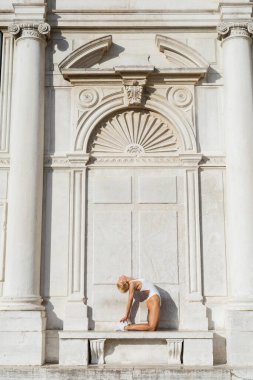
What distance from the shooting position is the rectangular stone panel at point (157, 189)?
1045 centimetres

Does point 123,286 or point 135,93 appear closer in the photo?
point 123,286

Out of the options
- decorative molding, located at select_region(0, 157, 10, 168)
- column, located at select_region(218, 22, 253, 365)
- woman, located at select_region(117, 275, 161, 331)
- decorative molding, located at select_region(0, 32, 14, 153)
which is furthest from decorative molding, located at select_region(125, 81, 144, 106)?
woman, located at select_region(117, 275, 161, 331)

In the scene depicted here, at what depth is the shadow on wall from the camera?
9.96 metres

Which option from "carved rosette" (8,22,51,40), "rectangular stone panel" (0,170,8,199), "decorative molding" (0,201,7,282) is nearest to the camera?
"decorative molding" (0,201,7,282)

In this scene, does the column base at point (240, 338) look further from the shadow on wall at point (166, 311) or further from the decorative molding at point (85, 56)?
the decorative molding at point (85, 56)

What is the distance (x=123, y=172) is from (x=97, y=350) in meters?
3.16

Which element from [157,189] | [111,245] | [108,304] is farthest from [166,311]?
[157,189]

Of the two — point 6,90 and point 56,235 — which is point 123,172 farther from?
point 6,90

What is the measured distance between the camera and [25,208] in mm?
9953

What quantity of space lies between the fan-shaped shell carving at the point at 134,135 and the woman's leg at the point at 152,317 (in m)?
A: 2.70

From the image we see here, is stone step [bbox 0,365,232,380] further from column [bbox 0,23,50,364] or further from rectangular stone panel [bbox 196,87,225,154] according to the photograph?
rectangular stone panel [bbox 196,87,225,154]

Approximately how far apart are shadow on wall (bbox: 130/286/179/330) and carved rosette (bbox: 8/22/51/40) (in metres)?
4.99

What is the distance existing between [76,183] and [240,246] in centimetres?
307

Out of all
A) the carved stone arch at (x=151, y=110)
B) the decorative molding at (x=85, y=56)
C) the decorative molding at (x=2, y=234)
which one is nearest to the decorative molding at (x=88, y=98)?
the carved stone arch at (x=151, y=110)
